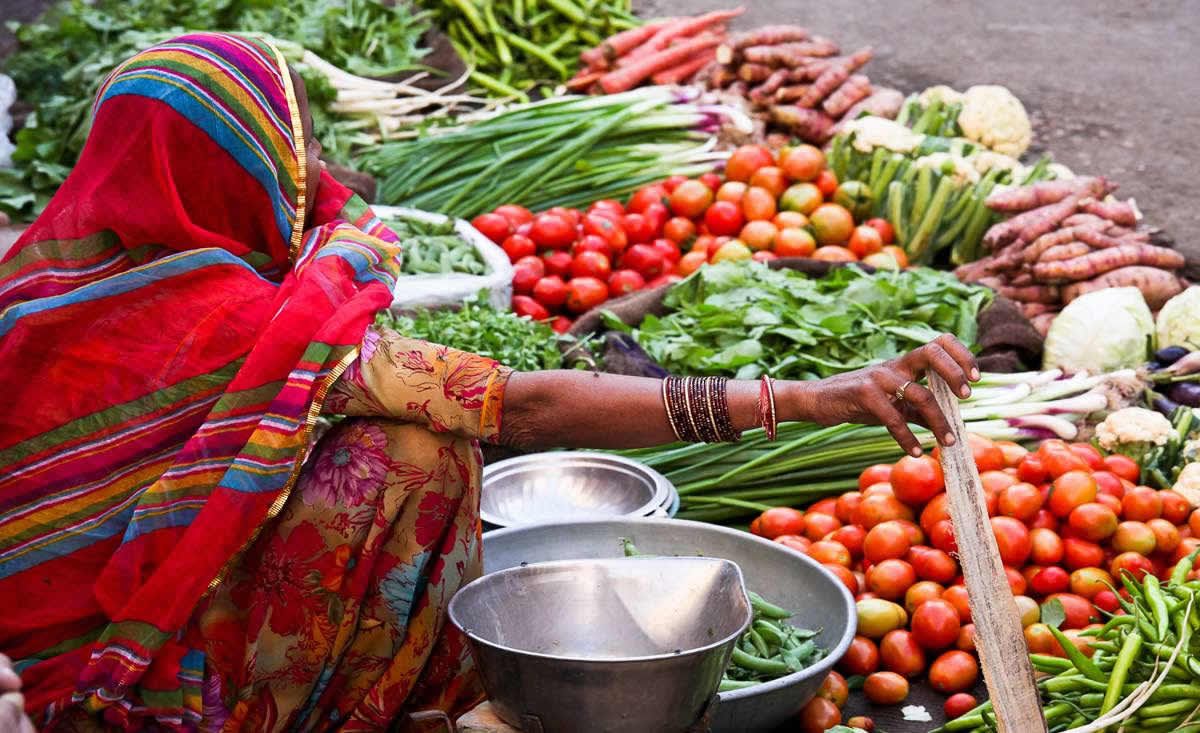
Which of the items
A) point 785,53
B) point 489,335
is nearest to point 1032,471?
point 489,335

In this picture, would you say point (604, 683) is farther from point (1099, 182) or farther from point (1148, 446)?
point (1099, 182)

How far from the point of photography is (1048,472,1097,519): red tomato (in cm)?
284

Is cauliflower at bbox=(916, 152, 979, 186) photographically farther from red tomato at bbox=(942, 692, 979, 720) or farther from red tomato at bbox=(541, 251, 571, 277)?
red tomato at bbox=(942, 692, 979, 720)

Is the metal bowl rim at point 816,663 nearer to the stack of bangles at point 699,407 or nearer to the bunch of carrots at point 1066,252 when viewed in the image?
the stack of bangles at point 699,407

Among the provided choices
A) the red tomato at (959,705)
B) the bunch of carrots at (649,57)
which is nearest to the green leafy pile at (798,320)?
the red tomato at (959,705)

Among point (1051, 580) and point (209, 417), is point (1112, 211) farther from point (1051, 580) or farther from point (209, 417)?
point (209, 417)

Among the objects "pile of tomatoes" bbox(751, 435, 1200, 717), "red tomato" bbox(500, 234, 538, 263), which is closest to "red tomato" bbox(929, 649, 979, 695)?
"pile of tomatoes" bbox(751, 435, 1200, 717)

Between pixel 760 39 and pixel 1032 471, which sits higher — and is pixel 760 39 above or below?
above

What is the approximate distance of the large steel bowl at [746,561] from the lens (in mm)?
2256

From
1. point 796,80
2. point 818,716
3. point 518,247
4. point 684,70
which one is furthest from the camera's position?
point 684,70

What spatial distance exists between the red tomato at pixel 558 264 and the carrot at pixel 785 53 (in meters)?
1.99

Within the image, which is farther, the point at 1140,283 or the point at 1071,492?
the point at 1140,283

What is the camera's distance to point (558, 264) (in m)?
4.89

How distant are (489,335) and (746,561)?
122cm
